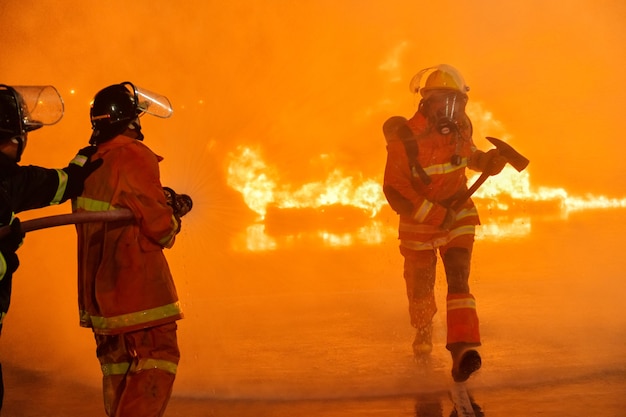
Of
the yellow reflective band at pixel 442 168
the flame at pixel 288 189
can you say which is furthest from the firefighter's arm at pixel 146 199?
the flame at pixel 288 189

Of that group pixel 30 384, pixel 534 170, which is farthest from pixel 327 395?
pixel 534 170

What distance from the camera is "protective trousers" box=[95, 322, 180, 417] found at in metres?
3.37

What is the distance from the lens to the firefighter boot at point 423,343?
5137mm

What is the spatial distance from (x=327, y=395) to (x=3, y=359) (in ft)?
9.39

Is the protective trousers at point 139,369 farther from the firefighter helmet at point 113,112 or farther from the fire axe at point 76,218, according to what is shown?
the firefighter helmet at point 113,112

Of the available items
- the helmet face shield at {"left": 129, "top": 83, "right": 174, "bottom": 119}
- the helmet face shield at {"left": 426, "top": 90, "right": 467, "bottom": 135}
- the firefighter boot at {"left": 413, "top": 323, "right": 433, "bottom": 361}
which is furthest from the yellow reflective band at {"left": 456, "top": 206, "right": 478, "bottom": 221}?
the helmet face shield at {"left": 129, "top": 83, "right": 174, "bottom": 119}

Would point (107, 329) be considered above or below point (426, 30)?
below

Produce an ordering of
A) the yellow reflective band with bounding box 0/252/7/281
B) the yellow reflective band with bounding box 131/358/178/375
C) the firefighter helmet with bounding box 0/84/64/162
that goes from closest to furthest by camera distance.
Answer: the yellow reflective band with bounding box 0/252/7/281 < the firefighter helmet with bounding box 0/84/64/162 < the yellow reflective band with bounding box 131/358/178/375

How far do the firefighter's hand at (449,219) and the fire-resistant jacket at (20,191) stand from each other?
2.46 meters

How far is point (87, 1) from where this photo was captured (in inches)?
488

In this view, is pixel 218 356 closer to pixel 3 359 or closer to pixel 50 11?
pixel 3 359

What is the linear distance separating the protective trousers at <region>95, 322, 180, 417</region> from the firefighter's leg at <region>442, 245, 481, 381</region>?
5.33 ft

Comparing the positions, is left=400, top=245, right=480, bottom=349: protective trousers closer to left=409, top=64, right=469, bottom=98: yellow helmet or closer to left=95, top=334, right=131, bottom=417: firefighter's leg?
left=409, top=64, right=469, bottom=98: yellow helmet

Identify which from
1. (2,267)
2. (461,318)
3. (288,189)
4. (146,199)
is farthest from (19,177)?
(288,189)
